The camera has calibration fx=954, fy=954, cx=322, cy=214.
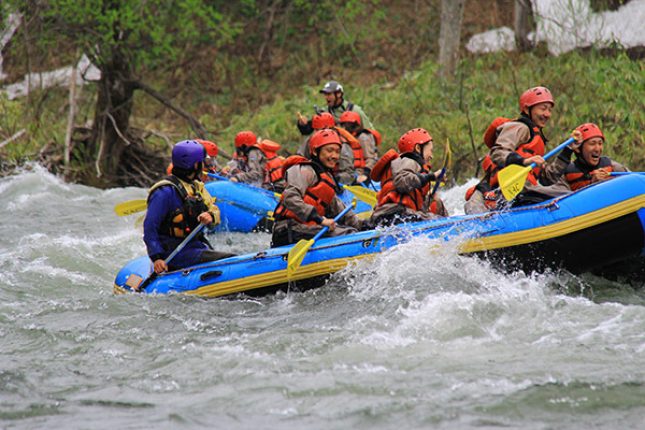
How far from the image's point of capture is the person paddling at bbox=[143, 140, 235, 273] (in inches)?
313

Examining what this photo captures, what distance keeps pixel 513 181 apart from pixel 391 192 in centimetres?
125

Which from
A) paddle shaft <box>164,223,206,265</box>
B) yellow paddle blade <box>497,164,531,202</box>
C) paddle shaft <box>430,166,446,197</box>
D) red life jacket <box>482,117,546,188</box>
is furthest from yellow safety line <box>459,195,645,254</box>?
paddle shaft <box>164,223,206,265</box>

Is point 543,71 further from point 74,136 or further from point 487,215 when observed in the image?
point 487,215

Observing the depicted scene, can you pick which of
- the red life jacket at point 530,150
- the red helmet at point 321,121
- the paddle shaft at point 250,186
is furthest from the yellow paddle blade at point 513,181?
the paddle shaft at point 250,186

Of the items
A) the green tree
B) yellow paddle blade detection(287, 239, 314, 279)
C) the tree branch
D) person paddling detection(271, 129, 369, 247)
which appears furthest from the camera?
the tree branch

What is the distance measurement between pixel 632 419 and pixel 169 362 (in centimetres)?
303

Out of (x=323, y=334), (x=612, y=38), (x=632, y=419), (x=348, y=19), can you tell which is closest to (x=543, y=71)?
(x=612, y=38)

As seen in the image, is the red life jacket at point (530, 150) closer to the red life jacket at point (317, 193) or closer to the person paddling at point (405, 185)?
the person paddling at point (405, 185)

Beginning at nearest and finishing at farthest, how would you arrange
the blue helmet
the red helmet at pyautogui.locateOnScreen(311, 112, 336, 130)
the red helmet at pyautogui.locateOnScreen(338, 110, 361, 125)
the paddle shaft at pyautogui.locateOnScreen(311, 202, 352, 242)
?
the blue helmet < the paddle shaft at pyautogui.locateOnScreen(311, 202, 352, 242) < the red helmet at pyautogui.locateOnScreen(311, 112, 336, 130) < the red helmet at pyautogui.locateOnScreen(338, 110, 361, 125)

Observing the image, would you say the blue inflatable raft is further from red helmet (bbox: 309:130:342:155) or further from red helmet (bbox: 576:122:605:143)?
red helmet (bbox: 309:130:342:155)

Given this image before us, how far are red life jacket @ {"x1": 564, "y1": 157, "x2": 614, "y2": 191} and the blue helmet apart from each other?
126 inches

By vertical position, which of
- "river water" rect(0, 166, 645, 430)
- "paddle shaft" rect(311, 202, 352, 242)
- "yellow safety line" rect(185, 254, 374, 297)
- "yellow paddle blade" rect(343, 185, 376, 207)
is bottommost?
"river water" rect(0, 166, 645, 430)

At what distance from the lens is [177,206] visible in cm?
806

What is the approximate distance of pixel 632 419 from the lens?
517 cm
